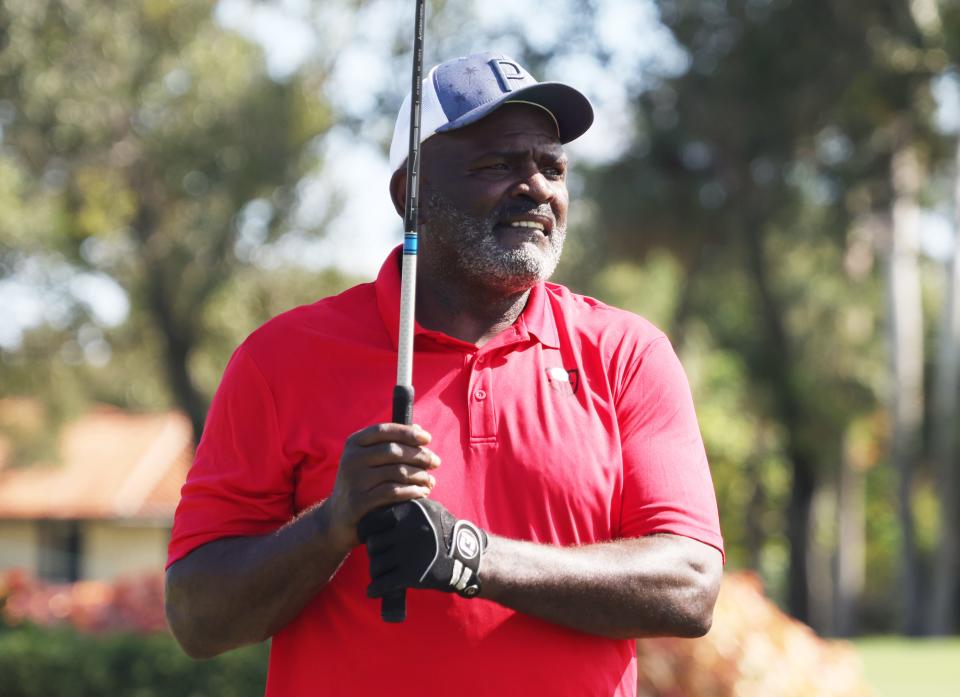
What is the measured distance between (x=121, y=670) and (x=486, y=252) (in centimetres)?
891

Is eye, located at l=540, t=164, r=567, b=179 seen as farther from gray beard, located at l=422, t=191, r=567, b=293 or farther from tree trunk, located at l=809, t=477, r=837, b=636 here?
tree trunk, located at l=809, t=477, r=837, b=636

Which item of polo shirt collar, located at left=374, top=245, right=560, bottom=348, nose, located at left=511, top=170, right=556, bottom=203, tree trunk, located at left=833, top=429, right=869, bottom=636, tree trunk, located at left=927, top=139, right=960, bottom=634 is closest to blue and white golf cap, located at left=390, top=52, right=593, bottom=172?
nose, located at left=511, top=170, right=556, bottom=203

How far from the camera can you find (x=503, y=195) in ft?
9.39

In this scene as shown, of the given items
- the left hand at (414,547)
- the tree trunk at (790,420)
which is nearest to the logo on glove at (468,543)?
the left hand at (414,547)

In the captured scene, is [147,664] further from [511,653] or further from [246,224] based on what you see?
[246,224]

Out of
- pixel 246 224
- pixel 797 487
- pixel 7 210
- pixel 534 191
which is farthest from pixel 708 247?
pixel 534 191

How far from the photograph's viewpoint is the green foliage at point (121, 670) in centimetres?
1040

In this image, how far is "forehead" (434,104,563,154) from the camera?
284cm

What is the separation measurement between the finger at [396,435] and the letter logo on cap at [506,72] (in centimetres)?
88

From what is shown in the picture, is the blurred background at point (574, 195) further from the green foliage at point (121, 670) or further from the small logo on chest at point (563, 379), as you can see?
the small logo on chest at point (563, 379)

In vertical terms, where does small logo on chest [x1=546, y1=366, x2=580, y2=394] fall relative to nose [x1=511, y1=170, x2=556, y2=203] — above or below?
below

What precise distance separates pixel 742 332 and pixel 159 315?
A: 1516cm

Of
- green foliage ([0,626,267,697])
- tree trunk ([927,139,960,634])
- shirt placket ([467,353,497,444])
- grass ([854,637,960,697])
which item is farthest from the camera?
tree trunk ([927,139,960,634])

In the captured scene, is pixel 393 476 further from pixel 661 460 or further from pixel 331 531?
pixel 661 460
